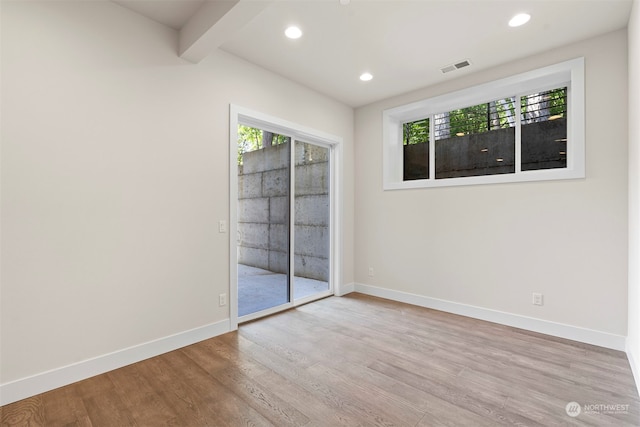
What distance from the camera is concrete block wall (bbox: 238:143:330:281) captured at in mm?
3393

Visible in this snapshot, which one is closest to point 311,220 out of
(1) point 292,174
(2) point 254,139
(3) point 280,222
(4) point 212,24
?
(3) point 280,222

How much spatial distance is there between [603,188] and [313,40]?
2985 mm

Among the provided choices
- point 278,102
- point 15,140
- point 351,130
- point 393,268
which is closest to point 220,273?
point 15,140

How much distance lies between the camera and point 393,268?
410 cm

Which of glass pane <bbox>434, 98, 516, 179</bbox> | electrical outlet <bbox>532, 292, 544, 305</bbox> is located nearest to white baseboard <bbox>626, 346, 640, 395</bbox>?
electrical outlet <bbox>532, 292, 544, 305</bbox>

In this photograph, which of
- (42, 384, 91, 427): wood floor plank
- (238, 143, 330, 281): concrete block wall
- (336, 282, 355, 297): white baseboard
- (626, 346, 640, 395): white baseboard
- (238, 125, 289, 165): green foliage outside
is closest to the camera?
(42, 384, 91, 427): wood floor plank

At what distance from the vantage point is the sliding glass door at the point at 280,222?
3.36 m

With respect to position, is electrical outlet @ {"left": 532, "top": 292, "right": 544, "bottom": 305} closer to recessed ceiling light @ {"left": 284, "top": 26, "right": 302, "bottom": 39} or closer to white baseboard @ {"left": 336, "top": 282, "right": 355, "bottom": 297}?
white baseboard @ {"left": 336, "top": 282, "right": 355, "bottom": 297}

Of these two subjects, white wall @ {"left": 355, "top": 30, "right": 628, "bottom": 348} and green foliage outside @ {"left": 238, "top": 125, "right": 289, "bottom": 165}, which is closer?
white wall @ {"left": 355, "top": 30, "right": 628, "bottom": 348}

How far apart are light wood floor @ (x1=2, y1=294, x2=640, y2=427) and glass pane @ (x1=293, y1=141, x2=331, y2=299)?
4.01 ft

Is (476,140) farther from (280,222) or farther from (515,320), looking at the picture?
(280,222)

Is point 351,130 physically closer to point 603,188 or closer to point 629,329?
point 603,188

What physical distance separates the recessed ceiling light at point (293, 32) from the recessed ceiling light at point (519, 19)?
1805 mm

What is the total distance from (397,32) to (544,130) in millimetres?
1914
